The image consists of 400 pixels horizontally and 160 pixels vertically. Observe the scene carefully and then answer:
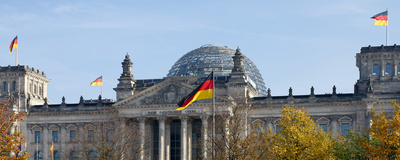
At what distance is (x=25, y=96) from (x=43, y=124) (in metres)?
6.02

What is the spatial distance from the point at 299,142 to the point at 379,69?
45.0m

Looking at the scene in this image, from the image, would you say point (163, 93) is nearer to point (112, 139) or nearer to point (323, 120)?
point (112, 139)

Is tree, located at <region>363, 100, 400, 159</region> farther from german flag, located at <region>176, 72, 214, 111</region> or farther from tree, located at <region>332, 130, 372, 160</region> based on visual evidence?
german flag, located at <region>176, 72, 214, 111</region>

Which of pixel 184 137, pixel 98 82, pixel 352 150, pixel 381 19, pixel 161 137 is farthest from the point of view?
pixel 98 82

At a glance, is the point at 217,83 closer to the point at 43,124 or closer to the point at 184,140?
the point at 184,140

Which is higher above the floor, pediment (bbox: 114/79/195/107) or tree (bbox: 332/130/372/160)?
pediment (bbox: 114/79/195/107)

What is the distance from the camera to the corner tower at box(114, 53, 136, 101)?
115 m

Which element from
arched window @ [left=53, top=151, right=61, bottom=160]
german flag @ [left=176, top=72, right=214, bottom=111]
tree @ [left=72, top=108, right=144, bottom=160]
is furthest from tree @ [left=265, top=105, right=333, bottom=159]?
arched window @ [left=53, top=151, right=61, bottom=160]

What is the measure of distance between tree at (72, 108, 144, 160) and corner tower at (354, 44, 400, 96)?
122ft

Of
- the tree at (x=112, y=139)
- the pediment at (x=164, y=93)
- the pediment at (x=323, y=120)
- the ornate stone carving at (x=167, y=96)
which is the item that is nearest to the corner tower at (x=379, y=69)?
the pediment at (x=323, y=120)

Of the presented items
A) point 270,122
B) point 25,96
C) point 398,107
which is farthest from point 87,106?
point 398,107

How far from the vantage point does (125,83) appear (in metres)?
115

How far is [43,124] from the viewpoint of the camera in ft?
391

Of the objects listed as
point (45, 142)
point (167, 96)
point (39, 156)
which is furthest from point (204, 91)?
point (39, 156)
